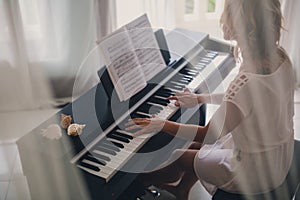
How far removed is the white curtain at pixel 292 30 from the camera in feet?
8.82

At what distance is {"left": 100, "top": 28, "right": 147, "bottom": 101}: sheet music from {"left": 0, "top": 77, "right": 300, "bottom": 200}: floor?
2.48 ft

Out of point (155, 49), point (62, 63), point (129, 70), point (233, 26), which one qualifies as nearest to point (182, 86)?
point (155, 49)

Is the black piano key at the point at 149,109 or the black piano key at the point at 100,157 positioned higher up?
the black piano key at the point at 149,109

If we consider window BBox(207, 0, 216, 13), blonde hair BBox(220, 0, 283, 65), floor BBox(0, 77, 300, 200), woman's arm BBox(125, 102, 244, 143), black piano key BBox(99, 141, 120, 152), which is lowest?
floor BBox(0, 77, 300, 200)

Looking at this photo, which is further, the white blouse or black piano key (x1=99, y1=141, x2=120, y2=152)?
black piano key (x1=99, y1=141, x2=120, y2=152)

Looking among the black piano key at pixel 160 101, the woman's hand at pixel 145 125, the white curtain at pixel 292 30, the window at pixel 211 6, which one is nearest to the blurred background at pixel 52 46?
the white curtain at pixel 292 30

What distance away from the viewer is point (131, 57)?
154 cm

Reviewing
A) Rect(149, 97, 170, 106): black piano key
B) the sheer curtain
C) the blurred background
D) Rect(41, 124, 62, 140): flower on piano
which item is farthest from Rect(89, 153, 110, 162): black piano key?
the sheer curtain

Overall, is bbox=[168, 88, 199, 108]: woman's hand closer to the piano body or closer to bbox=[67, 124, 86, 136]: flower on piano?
the piano body

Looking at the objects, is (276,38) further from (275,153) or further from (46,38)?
(46,38)

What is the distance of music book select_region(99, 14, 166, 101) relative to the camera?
1462mm

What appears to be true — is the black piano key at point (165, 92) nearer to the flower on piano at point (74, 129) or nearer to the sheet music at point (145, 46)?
the sheet music at point (145, 46)

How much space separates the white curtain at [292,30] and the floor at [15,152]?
265 millimetres

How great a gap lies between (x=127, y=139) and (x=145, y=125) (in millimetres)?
82
